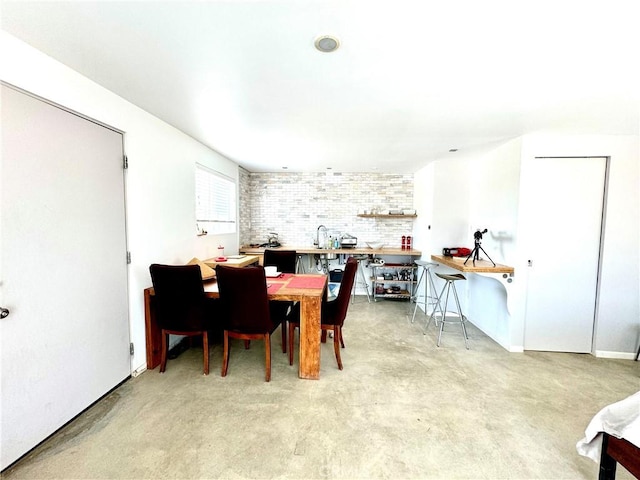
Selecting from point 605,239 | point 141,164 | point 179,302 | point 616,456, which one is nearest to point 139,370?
point 179,302

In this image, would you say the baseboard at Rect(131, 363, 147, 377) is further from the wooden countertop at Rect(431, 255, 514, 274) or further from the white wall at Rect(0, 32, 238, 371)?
the wooden countertop at Rect(431, 255, 514, 274)

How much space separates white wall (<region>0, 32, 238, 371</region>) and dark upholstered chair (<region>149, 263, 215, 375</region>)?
0.24 m

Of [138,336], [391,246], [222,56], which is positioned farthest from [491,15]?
[391,246]

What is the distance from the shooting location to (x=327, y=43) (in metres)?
1.36

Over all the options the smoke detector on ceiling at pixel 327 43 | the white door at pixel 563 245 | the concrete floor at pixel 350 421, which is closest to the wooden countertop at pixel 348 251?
the white door at pixel 563 245

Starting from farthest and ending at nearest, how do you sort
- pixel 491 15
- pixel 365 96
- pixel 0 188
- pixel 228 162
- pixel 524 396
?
pixel 228 162
pixel 524 396
pixel 365 96
pixel 0 188
pixel 491 15

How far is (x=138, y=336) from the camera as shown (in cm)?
231

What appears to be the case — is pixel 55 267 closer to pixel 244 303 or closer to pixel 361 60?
pixel 244 303

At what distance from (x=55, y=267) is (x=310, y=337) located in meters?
1.83

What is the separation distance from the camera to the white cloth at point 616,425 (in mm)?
1056

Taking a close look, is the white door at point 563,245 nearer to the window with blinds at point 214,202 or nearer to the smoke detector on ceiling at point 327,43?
the smoke detector on ceiling at point 327,43

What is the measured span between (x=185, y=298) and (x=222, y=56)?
1.79 meters

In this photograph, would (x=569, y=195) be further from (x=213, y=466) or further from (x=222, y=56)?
(x=213, y=466)

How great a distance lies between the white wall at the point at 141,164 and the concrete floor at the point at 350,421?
27.1 inches
